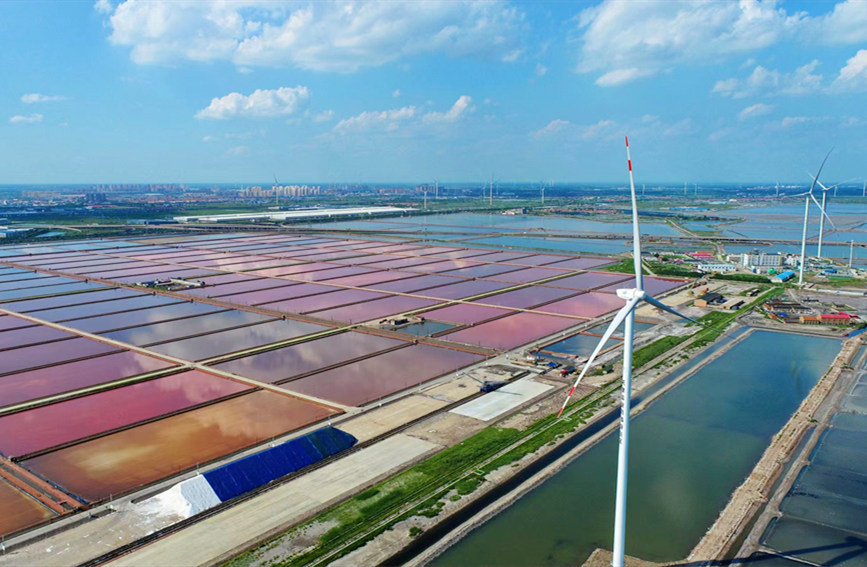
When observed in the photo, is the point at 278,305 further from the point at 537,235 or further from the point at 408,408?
the point at 537,235

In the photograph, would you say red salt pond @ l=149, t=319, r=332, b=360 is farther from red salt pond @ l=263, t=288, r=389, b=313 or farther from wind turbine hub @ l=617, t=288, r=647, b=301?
wind turbine hub @ l=617, t=288, r=647, b=301

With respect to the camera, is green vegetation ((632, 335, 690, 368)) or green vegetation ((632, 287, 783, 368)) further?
green vegetation ((632, 287, 783, 368))

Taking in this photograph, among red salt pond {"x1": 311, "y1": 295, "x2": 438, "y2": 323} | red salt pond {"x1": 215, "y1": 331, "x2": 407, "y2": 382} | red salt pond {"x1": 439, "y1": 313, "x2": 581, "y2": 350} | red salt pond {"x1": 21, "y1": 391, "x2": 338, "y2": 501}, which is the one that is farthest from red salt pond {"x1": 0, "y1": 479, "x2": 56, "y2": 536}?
red salt pond {"x1": 311, "y1": 295, "x2": 438, "y2": 323}

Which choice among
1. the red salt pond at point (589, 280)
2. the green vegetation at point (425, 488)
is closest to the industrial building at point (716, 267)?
the red salt pond at point (589, 280)

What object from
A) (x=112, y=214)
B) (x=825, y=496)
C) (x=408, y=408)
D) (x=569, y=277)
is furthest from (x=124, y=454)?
(x=112, y=214)

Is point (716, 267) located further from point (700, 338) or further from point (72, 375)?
point (72, 375)

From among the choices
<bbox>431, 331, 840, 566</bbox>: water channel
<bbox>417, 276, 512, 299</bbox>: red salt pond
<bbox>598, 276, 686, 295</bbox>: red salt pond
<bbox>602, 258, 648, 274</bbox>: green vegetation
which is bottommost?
<bbox>431, 331, 840, 566</bbox>: water channel

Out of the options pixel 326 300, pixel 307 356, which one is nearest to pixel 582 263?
pixel 326 300
